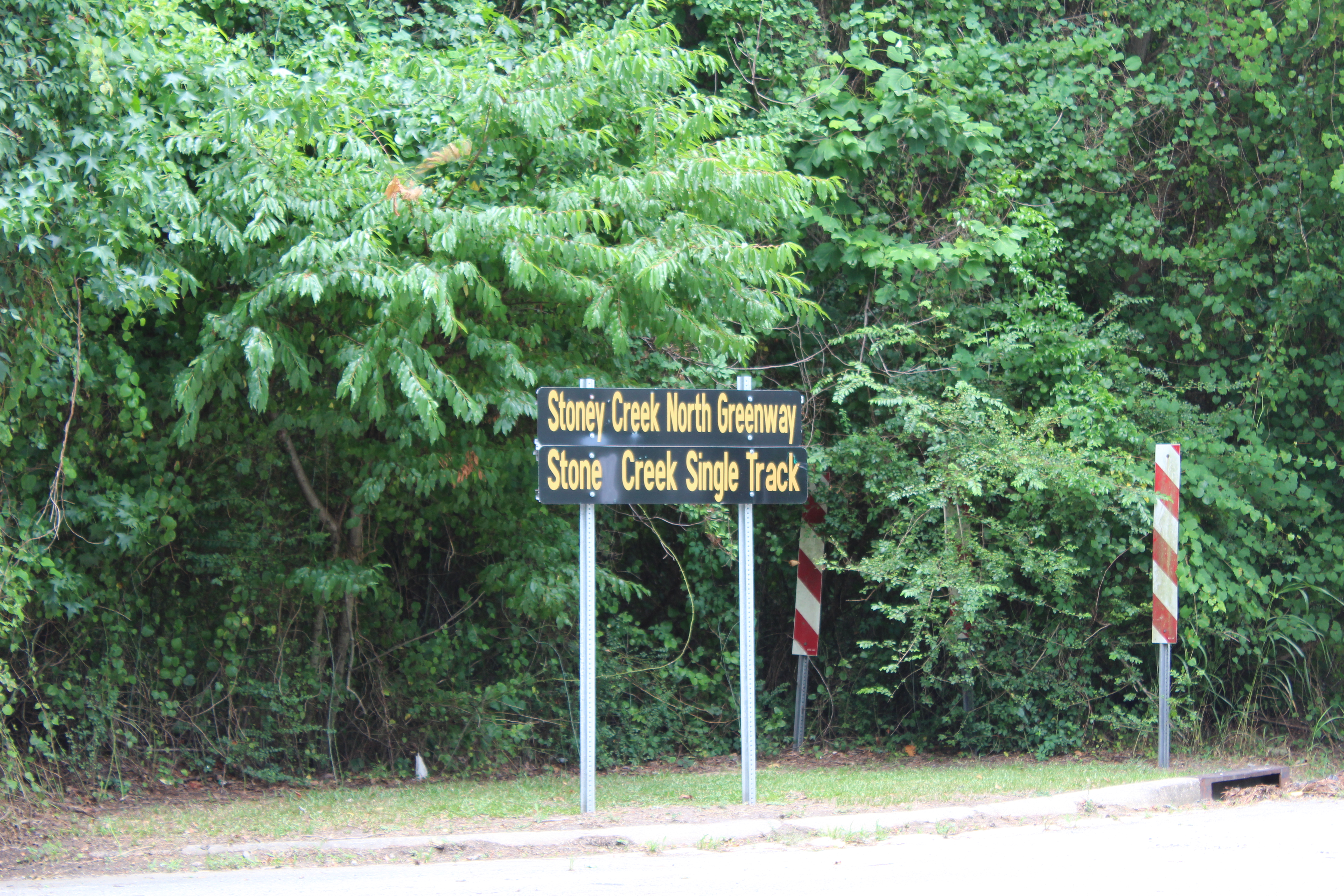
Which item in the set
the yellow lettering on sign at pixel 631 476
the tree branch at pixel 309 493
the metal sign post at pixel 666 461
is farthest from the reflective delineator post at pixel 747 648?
the tree branch at pixel 309 493

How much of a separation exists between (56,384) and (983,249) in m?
7.41

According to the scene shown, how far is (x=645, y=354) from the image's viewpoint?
9648 millimetres

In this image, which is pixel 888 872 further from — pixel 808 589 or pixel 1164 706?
pixel 808 589

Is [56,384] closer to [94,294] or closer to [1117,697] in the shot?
[94,294]

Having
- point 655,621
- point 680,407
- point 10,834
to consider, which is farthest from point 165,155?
point 655,621

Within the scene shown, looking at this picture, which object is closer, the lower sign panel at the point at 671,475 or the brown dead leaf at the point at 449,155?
the lower sign panel at the point at 671,475

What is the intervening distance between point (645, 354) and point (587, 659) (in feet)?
10.6

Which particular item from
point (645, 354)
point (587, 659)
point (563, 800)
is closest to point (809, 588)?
point (645, 354)

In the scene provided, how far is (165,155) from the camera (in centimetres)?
695

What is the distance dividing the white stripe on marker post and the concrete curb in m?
1.77

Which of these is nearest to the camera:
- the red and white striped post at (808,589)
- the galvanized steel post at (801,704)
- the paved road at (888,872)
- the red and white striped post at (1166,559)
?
the paved road at (888,872)

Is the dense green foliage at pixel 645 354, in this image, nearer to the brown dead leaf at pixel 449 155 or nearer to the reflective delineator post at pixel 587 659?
the brown dead leaf at pixel 449 155

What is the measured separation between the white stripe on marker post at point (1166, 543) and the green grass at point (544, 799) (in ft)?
3.67

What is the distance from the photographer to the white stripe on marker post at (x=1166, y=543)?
A: 8.93m
